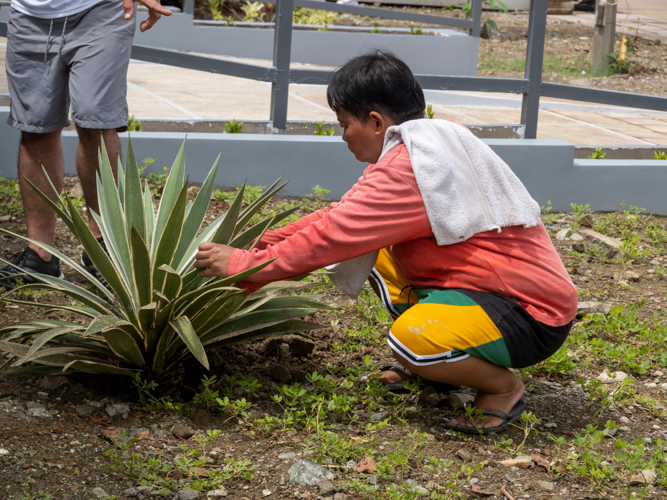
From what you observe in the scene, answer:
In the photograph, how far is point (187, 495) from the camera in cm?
200

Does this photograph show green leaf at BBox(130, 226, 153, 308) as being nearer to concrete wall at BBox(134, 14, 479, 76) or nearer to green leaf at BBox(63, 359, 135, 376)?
green leaf at BBox(63, 359, 135, 376)

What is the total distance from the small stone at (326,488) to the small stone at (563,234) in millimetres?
2800

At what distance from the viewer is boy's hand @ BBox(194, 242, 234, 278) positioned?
230cm

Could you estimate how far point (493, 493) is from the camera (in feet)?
6.97

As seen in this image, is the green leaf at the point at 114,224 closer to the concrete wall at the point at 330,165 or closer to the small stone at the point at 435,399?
the small stone at the point at 435,399

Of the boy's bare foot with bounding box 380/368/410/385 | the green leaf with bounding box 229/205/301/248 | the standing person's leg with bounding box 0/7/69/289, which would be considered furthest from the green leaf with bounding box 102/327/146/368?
the standing person's leg with bounding box 0/7/69/289

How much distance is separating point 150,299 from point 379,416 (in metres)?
0.83

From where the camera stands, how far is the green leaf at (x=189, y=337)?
85.2 inches

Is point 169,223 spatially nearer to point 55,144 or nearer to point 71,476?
point 71,476

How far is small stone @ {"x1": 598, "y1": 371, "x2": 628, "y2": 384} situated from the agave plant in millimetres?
1136

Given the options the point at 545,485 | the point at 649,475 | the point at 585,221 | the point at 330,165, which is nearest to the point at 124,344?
the point at 545,485

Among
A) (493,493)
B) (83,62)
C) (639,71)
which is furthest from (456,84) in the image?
(639,71)

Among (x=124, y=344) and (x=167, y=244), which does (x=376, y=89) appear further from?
(x=124, y=344)

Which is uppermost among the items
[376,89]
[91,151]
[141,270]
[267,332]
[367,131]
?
[376,89]
